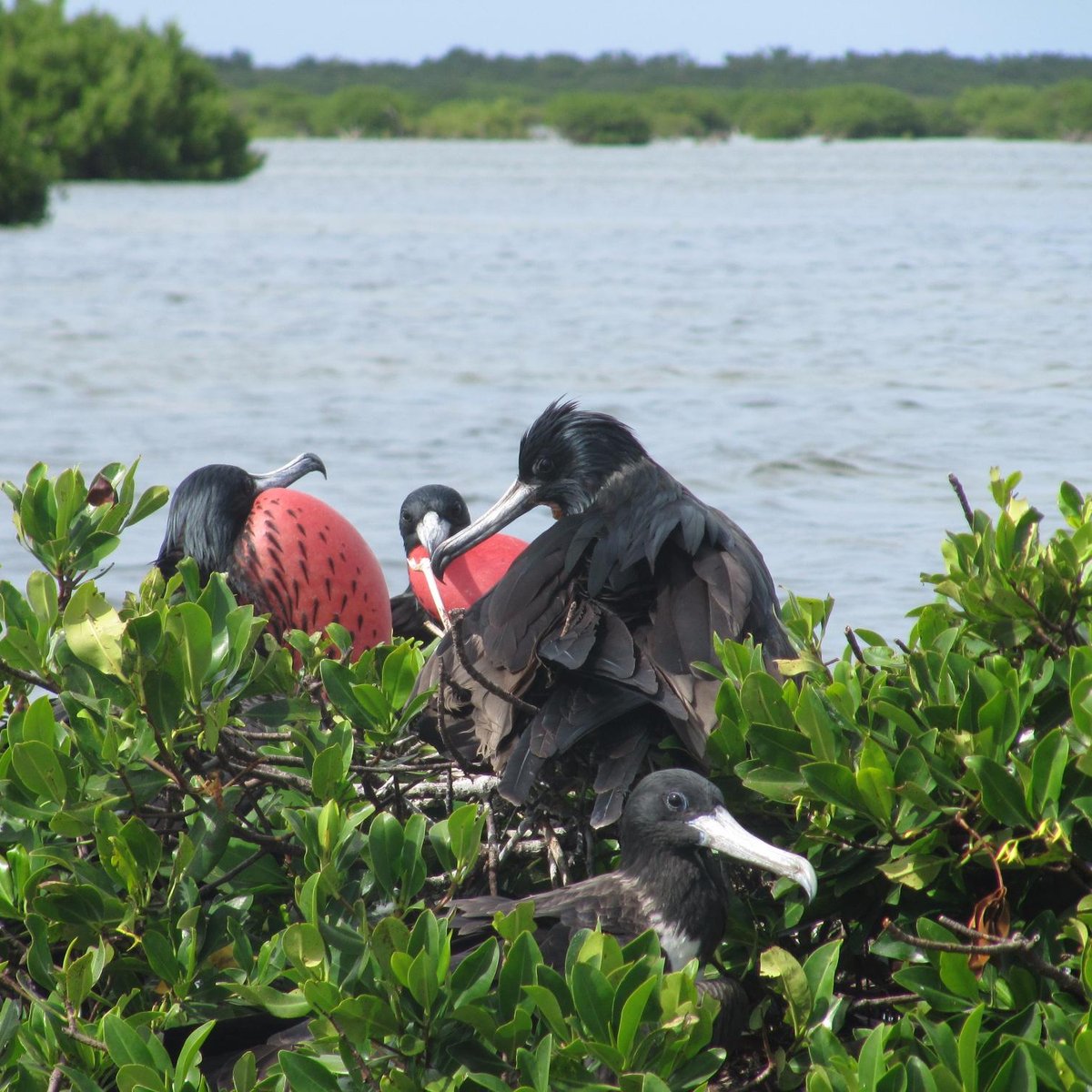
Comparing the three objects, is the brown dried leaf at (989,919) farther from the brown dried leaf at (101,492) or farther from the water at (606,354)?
the water at (606,354)

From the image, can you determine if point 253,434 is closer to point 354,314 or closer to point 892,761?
point 354,314

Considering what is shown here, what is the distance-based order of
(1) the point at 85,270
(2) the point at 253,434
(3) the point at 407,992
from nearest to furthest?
(3) the point at 407,992, (2) the point at 253,434, (1) the point at 85,270

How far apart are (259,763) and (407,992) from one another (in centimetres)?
47

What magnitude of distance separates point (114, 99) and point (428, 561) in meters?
25.5

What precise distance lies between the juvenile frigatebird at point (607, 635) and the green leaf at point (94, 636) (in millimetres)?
429

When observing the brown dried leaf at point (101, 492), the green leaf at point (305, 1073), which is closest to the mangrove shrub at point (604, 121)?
the brown dried leaf at point (101, 492)

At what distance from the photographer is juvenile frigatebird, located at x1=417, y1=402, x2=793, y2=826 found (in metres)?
1.97

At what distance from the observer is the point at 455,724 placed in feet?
6.96

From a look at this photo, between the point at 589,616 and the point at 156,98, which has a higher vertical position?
the point at 156,98

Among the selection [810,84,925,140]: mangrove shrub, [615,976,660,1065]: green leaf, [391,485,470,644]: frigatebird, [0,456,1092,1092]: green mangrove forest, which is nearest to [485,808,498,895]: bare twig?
[0,456,1092,1092]: green mangrove forest

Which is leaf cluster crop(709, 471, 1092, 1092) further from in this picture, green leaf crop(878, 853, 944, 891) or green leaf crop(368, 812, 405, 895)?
green leaf crop(368, 812, 405, 895)

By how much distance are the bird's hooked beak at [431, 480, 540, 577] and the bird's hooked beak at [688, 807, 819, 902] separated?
98 cm

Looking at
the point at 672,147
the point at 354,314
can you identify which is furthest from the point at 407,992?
the point at 672,147

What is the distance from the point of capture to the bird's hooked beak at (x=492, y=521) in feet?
8.91
